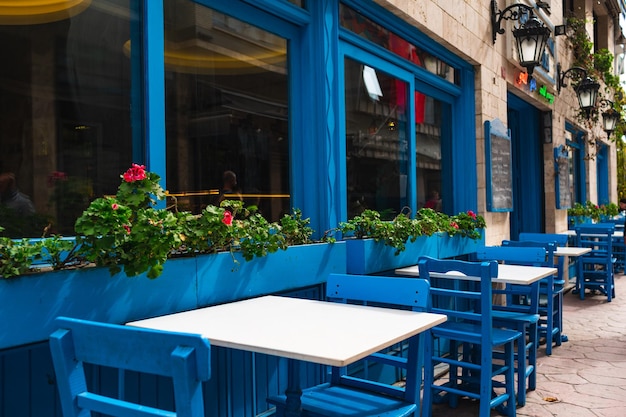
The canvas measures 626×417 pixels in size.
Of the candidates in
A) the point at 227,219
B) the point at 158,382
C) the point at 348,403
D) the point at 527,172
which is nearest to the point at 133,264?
the point at 227,219

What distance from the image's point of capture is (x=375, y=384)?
98.0 inches

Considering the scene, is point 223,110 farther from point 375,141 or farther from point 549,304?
point 549,304

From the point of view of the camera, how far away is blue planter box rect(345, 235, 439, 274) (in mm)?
3791

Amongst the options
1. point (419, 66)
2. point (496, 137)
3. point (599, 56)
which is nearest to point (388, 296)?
point (419, 66)

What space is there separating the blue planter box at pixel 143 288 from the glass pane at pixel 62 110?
0.46 meters

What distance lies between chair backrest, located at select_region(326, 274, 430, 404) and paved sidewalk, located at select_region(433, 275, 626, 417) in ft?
4.38

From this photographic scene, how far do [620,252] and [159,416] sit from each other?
33.8 ft

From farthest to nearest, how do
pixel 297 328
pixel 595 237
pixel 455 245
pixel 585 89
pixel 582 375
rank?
1. pixel 585 89
2. pixel 595 237
3. pixel 455 245
4. pixel 582 375
5. pixel 297 328

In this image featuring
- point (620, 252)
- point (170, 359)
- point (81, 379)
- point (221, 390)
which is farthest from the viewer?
point (620, 252)

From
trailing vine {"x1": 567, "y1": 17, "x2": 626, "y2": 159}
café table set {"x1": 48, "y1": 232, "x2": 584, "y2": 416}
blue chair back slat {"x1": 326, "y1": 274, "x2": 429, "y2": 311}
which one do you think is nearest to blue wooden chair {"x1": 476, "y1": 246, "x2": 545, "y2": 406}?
blue chair back slat {"x1": 326, "y1": 274, "x2": 429, "y2": 311}

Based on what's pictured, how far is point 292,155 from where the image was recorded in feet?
12.6

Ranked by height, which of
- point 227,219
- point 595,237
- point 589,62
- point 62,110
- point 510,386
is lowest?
point 510,386

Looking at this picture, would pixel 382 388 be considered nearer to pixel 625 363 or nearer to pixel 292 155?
pixel 292 155

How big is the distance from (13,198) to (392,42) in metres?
3.36
